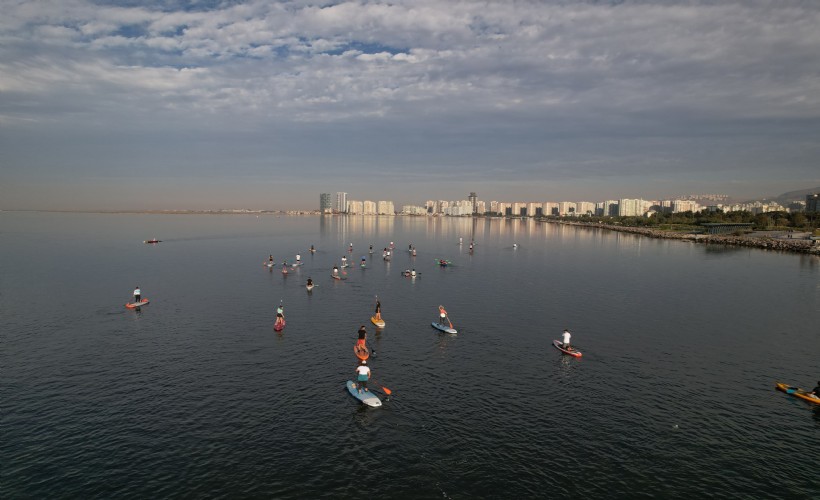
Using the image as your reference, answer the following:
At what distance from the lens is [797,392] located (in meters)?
33.3

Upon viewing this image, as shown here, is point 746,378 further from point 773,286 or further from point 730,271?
point 730,271

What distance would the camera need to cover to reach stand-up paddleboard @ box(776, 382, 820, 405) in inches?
1276

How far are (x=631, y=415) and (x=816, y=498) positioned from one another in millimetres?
9502

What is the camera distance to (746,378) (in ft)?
121

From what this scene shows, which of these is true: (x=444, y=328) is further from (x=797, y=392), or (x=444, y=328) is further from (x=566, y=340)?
(x=797, y=392)

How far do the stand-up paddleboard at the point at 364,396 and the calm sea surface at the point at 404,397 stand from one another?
0.59 m

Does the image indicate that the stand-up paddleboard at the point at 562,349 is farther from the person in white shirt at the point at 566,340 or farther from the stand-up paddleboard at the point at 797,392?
the stand-up paddleboard at the point at 797,392

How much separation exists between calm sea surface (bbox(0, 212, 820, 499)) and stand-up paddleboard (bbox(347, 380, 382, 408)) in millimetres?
585

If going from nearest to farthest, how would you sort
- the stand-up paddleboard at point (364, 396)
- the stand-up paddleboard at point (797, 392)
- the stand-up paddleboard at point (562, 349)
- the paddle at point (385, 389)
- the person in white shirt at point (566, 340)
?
1. the stand-up paddleboard at point (364, 396)
2. the paddle at point (385, 389)
3. the stand-up paddleboard at point (797, 392)
4. the stand-up paddleboard at point (562, 349)
5. the person in white shirt at point (566, 340)

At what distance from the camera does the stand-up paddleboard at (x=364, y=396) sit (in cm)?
3031

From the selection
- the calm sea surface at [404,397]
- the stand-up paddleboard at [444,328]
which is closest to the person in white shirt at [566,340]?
the calm sea surface at [404,397]

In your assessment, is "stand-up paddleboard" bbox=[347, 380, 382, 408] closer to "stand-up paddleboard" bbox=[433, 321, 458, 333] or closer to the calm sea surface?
the calm sea surface

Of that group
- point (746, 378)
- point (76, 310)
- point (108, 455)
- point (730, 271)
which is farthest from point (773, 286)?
point (76, 310)

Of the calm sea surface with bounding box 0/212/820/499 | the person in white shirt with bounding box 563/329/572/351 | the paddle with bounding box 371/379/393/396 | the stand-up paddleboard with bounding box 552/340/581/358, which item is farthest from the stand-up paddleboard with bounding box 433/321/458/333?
the paddle with bounding box 371/379/393/396
